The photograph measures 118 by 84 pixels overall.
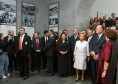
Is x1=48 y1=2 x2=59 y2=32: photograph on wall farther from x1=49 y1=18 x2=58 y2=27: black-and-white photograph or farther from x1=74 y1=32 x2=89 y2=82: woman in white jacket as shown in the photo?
x1=74 y1=32 x2=89 y2=82: woman in white jacket

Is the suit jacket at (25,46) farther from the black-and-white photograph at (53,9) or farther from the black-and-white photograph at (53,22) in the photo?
the black-and-white photograph at (53,9)

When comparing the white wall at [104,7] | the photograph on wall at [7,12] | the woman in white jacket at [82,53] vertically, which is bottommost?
the woman in white jacket at [82,53]

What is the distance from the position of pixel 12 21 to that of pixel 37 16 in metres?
1.61

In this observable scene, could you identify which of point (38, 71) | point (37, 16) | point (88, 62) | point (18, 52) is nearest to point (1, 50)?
→ point (18, 52)

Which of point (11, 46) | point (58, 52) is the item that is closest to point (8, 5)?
point (11, 46)

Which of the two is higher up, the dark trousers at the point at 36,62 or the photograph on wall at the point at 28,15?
the photograph on wall at the point at 28,15

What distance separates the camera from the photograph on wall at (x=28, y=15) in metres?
9.12

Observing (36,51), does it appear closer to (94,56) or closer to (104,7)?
(94,56)

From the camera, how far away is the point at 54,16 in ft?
31.7

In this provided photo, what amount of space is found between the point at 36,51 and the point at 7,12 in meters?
2.38

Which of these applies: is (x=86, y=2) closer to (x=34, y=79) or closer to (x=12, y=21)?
(x=12, y=21)

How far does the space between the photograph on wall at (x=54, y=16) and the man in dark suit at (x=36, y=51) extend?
2333 millimetres

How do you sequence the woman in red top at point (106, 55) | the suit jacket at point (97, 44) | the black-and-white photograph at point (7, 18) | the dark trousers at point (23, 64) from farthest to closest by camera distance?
the black-and-white photograph at point (7, 18), the dark trousers at point (23, 64), the suit jacket at point (97, 44), the woman in red top at point (106, 55)

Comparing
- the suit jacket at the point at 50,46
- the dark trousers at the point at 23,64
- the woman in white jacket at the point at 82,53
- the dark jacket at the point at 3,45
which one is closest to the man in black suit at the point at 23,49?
the dark trousers at the point at 23,64
